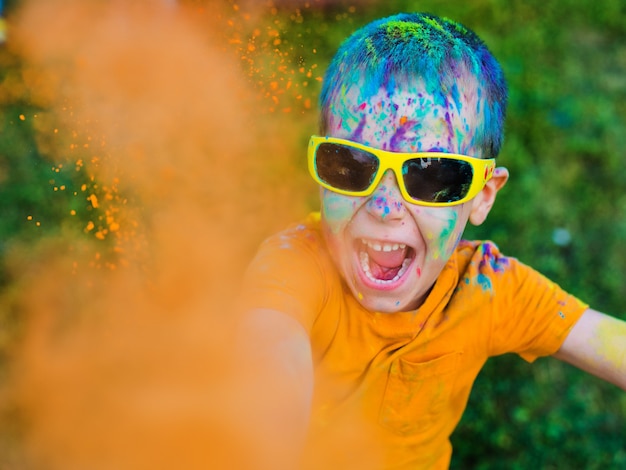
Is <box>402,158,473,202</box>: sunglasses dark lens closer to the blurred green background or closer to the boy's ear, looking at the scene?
the boy's ear

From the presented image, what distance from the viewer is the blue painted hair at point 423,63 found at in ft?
6.52

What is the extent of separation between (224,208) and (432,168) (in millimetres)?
2057

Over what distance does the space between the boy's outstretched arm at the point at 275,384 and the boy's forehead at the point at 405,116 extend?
0.54 meters

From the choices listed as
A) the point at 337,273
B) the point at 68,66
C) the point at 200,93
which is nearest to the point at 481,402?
the point at 337,273

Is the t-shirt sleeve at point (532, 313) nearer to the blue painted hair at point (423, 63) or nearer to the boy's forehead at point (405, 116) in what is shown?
the blue painted hair at point (423, 63)

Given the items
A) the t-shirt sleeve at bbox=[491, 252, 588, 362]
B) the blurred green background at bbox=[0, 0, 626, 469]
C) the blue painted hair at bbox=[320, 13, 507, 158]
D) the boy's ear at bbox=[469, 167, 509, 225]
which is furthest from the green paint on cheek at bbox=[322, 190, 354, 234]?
the blurred green background at bbox=[0, 0, 626, 469]

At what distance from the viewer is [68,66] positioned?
4297 millimetres

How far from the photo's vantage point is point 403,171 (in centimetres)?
195

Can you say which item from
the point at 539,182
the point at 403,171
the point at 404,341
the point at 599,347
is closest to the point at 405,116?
the point at 403,171

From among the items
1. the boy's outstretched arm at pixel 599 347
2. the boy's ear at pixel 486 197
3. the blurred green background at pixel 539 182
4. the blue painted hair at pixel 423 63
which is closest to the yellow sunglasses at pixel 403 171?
the blue painted hair at pixel 423 63

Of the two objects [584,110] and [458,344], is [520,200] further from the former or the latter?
[458,344]

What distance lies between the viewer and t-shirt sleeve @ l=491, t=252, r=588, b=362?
2275 millimetres

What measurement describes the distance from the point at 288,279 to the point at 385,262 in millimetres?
311

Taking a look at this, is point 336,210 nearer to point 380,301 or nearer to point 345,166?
point 345,166
